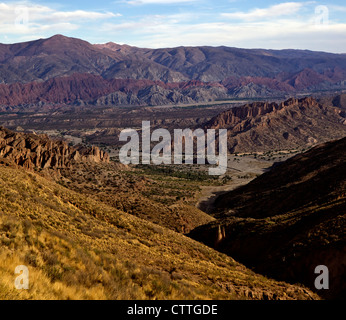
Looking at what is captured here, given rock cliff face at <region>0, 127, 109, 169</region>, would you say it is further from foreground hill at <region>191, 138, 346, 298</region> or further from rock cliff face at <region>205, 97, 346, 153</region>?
rock cliff face at <region>205, 97, 346, 153</region>

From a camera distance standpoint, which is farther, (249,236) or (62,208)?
(249,236)

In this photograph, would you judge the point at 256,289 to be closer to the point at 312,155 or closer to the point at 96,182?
the point at 96,182

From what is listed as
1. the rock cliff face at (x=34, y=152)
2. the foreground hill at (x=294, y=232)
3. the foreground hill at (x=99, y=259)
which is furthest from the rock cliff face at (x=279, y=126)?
the foreground hill at (x=99, y=259)

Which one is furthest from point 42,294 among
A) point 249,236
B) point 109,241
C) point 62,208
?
point 249,236

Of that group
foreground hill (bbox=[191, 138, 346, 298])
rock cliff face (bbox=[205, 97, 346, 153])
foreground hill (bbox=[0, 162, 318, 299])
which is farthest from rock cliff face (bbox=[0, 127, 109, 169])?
rock cliff face (bbox=[205, 97, 346, 153])

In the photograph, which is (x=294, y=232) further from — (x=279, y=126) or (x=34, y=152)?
(x=279, y=126)
